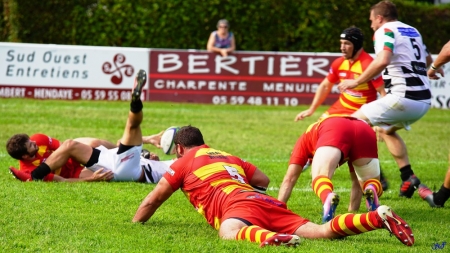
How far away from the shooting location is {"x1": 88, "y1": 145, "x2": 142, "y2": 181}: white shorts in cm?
967

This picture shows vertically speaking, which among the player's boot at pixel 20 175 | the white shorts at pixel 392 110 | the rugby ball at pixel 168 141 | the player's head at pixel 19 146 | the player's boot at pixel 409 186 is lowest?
the player's boot at pixel 20 175

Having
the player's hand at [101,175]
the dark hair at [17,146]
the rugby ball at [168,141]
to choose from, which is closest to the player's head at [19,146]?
the dark hair at [17,146]

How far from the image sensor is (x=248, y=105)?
19984 millimetres

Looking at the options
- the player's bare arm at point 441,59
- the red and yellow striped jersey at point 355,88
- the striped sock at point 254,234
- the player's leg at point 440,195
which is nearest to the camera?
Result: the striped sock at point 254,234

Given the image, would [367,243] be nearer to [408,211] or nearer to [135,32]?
[408,211]

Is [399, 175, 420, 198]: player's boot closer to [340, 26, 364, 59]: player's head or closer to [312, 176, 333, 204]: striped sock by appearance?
[340, 26, 364, 59]: player's head

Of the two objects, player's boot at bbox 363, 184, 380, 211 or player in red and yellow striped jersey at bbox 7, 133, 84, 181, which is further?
player in red and yellow striped jersey at bbox 7, 133, 84, 181

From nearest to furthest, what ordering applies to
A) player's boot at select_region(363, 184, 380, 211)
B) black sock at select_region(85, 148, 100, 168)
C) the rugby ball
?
1. player's boot at select_region(363, 184, 380, 211)
2. the rugby ball
3. black sock at select_region(85, 148, 100, 168)

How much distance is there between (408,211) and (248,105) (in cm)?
1152

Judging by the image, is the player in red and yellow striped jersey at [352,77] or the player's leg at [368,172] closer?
the player's leg at [368,172]

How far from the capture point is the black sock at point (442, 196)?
8.84 metres

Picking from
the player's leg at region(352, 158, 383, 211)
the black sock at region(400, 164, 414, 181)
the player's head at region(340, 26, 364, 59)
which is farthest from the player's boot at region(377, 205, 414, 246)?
A: the player's head at region(340, 26, 364, 59)

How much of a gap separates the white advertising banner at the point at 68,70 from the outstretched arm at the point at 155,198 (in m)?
12.5

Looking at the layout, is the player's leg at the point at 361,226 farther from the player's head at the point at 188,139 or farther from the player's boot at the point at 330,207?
the player's head at the point at 188,139
